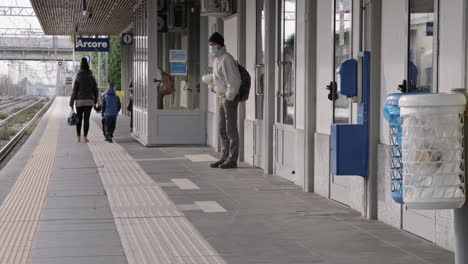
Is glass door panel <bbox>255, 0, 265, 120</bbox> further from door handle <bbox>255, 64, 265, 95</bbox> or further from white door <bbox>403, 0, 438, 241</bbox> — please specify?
white door <bbox>403, 0, 438, 241</bbox>

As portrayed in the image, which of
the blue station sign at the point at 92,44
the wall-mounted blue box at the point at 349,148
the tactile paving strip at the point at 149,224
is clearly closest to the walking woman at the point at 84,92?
the tactile paving strip at the point at 149,224

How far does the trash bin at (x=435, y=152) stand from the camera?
14.2 ft

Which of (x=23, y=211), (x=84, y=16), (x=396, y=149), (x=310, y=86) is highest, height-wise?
(x=84, y=16)

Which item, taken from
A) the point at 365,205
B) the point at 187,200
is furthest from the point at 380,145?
the point at 187,200

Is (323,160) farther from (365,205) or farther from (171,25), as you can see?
(171,25)

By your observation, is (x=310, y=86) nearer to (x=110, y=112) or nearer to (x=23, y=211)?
(x=23, y=211)

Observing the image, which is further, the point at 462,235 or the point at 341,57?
the point at 341,57

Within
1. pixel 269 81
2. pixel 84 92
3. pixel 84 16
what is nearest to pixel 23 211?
A: pixel 269 81

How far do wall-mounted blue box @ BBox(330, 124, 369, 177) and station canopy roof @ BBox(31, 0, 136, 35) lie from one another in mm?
13928

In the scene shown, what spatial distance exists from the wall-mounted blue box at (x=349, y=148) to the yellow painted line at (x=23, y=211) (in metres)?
2.48

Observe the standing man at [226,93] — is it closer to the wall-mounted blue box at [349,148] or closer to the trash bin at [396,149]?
the wall-mounted blue box at [349,148]

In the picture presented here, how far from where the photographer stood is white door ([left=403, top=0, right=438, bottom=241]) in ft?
20.4

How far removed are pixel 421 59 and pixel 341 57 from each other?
6.42 ft

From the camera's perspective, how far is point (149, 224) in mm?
7266
